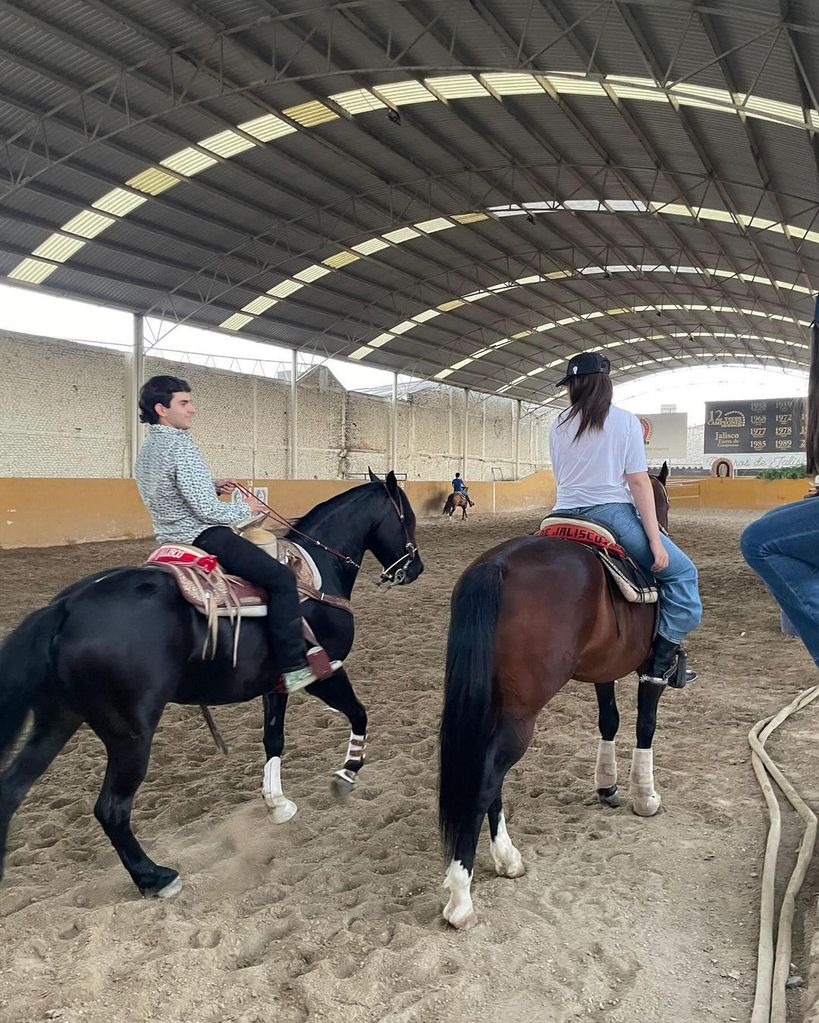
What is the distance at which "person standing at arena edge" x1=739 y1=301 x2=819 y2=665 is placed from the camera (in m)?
2.37

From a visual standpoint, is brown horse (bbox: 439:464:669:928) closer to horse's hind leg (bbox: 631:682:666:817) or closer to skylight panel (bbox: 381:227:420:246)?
horse's hind leg (bbox: 631:682:666:817)

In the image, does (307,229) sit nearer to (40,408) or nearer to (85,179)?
(85,179)

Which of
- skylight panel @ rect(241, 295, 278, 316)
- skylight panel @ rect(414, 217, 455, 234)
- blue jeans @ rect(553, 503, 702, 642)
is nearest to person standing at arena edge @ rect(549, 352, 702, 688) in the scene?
blue jeans @ rect(553, 503, 702, 642)

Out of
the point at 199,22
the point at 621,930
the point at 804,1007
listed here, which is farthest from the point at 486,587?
the point at 199,22

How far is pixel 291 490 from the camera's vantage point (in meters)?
20.7

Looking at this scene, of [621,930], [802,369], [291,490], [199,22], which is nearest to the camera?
[621,930]

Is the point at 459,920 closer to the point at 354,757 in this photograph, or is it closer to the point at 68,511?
the point at 354,757

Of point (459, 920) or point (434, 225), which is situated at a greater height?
point (434, 225)

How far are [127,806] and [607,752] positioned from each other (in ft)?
7.24

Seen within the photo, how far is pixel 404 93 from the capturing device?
12328mm

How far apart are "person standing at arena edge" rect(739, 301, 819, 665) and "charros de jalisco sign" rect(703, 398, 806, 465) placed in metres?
29.7

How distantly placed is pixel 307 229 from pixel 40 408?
818 centimetres

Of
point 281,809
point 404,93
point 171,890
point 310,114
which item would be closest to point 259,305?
point 310,114

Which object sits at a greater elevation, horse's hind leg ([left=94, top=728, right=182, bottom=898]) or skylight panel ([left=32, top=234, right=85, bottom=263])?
skylight panel ([left=32, top=234, right=85, bottom=263])
